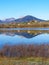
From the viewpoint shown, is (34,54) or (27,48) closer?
(34,54)

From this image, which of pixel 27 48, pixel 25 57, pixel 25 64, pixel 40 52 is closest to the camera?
pixel 25 64

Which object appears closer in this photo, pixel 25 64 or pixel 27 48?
pixel 25 64

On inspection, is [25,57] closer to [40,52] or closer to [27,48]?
[40,52]

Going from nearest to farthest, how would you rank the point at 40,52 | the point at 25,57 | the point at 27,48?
the point at 25,57 < the point at 40,52 < the point at 27,48

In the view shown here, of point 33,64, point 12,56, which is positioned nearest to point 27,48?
point 12,56

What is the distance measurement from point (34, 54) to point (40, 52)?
3.02 ft

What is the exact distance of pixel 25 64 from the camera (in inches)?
639

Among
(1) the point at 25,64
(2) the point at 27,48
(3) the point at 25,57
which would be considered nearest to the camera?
(1) the point at 25,64

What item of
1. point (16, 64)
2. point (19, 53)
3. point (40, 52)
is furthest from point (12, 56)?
point (16, 64)

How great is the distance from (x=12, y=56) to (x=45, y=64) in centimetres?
642

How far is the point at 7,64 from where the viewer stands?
16422 mm

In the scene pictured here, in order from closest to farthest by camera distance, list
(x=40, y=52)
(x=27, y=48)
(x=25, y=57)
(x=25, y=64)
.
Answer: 1. (x=25, y=64)
2. (x=25, y=57)
3. (x=40, y=52)
4. (x=27, y=48)

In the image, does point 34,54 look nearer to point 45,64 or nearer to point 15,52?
point 15,52

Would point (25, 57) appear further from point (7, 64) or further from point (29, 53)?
point (7, 64)
